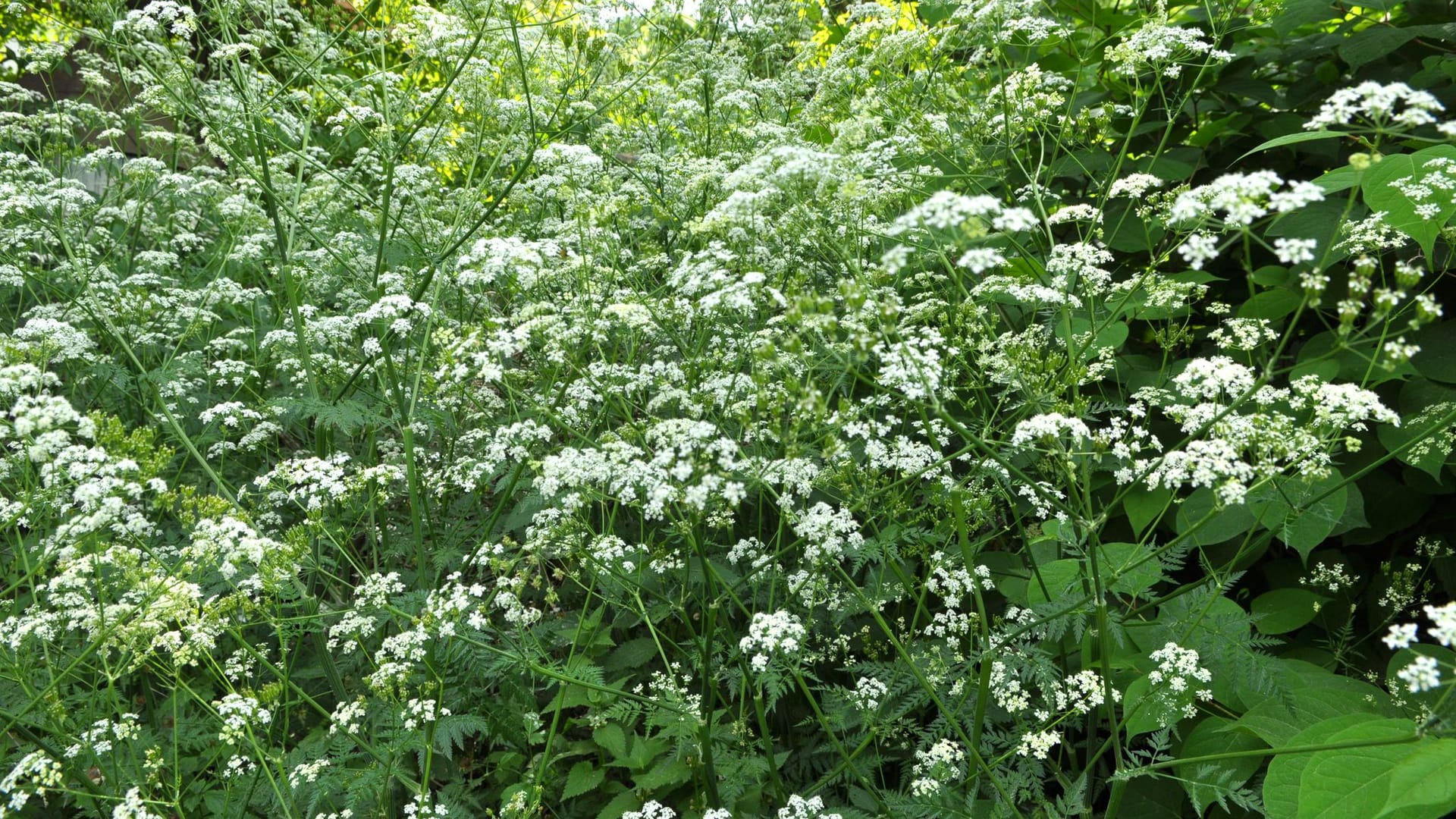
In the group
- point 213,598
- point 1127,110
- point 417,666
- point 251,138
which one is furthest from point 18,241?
point 1127,110

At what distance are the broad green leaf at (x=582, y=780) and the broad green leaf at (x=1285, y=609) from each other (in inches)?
112

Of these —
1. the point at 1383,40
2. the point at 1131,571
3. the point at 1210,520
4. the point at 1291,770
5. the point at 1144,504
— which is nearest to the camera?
the point at 1291,770

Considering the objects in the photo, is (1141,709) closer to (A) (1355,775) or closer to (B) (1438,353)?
(A) (1355,775)

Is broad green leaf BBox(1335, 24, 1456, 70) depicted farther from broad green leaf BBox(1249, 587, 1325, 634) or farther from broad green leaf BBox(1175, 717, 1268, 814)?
broad green leaf BBox(1175, 717, 1268, 814)

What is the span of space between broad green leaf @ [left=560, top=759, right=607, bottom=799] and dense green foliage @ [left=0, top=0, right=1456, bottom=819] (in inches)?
1.5

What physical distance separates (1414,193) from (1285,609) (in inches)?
71.3

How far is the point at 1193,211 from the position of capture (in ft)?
7.64

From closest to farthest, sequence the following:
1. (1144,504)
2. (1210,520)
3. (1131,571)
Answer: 1. (1131,571)
2. (1210,520)
3. (1144,504)

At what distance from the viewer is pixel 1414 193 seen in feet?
9.66

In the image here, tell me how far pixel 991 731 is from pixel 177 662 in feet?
10.2

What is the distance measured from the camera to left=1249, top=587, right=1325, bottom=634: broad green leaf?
3.83m

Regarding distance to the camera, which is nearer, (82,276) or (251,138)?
(251,138)

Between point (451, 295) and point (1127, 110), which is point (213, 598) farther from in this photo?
point (1127, 110)

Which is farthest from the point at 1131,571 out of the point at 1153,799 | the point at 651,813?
the point at 651,813
